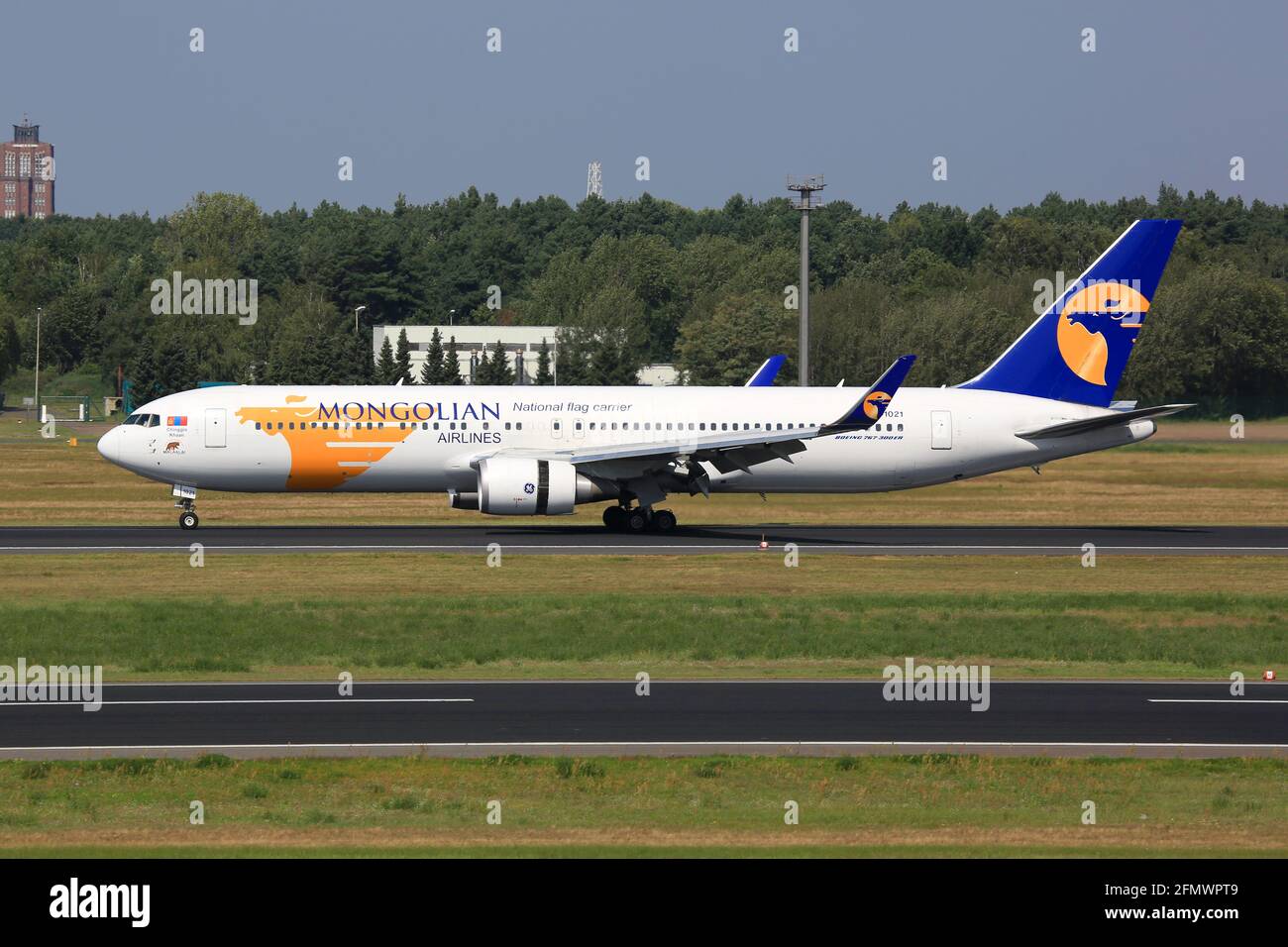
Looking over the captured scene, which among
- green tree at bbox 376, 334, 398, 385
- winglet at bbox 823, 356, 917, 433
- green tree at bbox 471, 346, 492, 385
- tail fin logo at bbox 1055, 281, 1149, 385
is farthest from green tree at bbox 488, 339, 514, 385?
winglet at bbox 823, 356, 917, 433

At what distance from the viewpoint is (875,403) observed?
44469mm

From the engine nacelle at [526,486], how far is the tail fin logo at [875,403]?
8119mm

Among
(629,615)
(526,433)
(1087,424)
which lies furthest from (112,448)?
(1087,424)

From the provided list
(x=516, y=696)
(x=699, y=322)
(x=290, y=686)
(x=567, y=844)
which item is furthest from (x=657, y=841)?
(x=699, y=322)

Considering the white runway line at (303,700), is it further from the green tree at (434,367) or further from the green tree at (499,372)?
the green tree at (434,367)

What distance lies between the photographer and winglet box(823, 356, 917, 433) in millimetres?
44188

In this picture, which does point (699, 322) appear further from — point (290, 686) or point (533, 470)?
point (290, 686)

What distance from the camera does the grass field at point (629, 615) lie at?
26922 millimetres

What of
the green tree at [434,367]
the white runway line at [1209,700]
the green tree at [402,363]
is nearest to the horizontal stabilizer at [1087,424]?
the white runway line at [1209,700]

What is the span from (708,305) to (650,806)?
134 metres

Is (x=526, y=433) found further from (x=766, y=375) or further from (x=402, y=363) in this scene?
(x=402, y=363)

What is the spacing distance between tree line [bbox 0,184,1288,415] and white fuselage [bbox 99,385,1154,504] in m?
51.5

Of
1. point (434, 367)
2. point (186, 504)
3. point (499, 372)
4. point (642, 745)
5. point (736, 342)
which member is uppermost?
point (736, 342)

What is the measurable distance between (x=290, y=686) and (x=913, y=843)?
11.9 metres
